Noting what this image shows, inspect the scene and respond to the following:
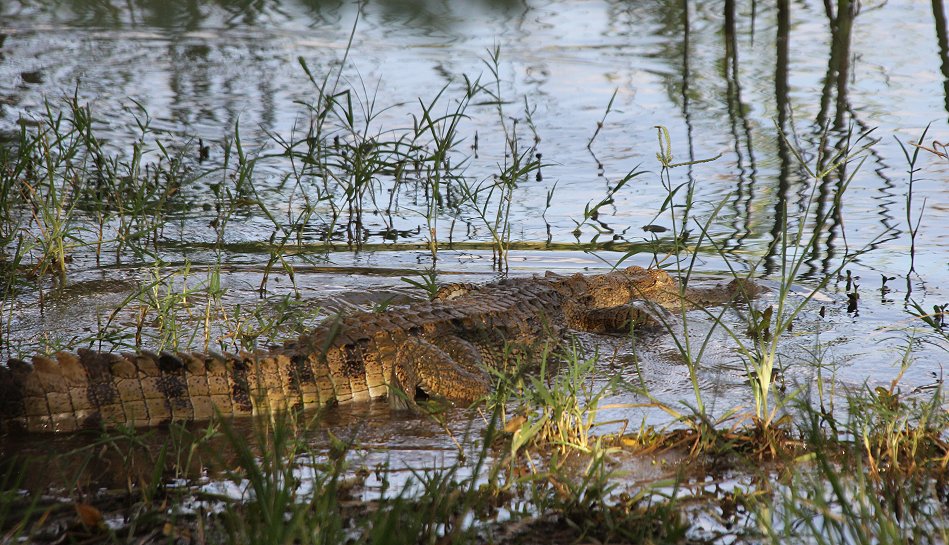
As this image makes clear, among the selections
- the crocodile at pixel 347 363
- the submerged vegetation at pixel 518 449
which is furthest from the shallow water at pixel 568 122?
the crocodile at pixel 347 363

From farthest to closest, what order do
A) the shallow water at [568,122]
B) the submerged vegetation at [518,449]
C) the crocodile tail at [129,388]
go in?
the shallow water at [568,122], the crocodile tail at [129,388], the submerged vegetation at [518,449]

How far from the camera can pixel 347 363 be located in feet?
13.2

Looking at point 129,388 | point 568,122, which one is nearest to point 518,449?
point 129,388

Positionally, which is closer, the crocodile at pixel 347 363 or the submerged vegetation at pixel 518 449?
the submerged vegetation at pixel 518 449

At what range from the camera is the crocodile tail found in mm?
3391

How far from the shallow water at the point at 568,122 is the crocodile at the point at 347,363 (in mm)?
375

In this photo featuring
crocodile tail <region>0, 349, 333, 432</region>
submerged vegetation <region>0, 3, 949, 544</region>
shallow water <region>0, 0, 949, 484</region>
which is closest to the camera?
submerged vegetation <region>0, 3, 949, 544</region>

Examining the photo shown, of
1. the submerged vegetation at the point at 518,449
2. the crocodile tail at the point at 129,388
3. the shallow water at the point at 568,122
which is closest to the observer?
the submerged vegetation at the point at 518,449

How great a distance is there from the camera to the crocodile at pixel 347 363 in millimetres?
3430

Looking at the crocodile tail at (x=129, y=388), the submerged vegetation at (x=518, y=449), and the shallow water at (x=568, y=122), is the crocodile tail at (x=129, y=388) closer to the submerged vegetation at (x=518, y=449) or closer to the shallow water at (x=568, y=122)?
the submerged vegetation at (x=518, y=449)

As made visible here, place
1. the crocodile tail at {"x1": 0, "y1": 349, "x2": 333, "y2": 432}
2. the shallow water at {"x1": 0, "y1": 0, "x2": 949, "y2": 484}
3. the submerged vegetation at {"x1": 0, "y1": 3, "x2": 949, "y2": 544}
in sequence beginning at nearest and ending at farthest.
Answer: the submerged vegetation at {"x1": 0, "y1": 3, "x2": 949, "y2": 544} → the crocodile tail at {"x1": 0, "y1": 349, "x2": 333, "y2": 432} → the shallow water at {"x1": 0, "y1": 0, "x2": 949, "y2": 484}

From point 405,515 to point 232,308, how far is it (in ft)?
8.20

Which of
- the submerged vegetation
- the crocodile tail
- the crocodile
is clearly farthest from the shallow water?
the crocodile tail

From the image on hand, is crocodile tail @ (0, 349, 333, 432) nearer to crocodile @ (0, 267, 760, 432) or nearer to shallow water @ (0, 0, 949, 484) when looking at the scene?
crocodile @ (0, 267, 760, 432)
